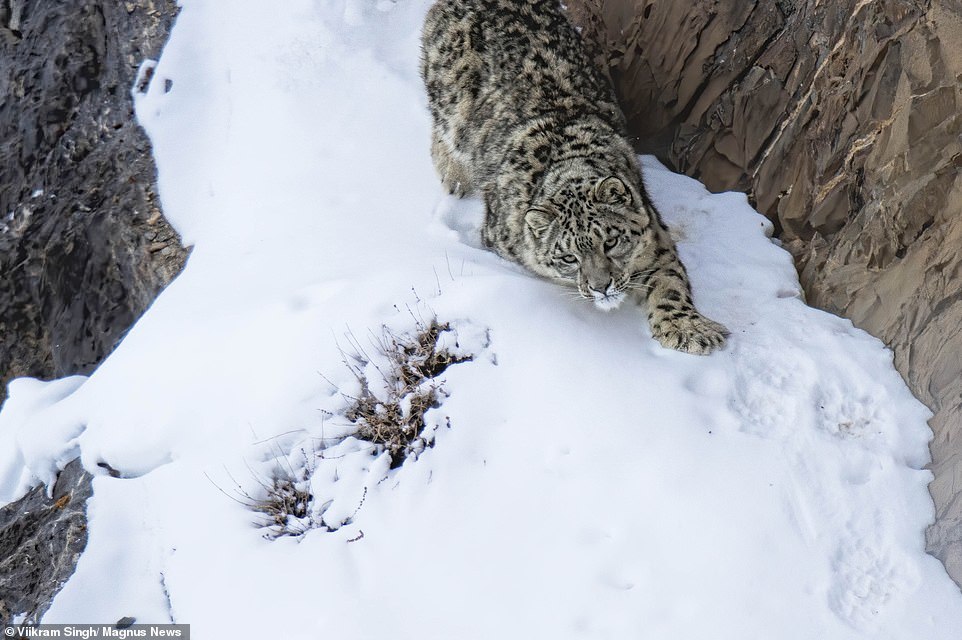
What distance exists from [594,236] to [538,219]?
0.45 metres

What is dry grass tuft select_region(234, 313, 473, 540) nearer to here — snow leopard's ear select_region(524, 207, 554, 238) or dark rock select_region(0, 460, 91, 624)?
snow leopard's ear select_region(524, 207, 554, 238)

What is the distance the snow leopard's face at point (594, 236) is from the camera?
5.47 metres

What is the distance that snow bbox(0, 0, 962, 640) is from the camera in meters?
4.20

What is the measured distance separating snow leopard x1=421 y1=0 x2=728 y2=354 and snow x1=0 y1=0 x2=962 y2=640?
0.73 ft

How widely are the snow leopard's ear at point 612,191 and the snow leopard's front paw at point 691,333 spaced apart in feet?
2.73

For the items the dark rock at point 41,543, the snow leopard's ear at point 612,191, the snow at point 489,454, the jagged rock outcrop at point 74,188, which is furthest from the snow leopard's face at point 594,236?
the jagged rock outcrop at point 74,188

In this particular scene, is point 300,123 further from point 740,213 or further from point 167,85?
point 740,213

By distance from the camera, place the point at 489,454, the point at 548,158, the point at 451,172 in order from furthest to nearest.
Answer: the point at 451,172
the point at 548,158
the point at 489,454

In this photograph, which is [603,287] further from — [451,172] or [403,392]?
[451,172]

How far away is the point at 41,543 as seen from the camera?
224 inches

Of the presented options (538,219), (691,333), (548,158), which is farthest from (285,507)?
(548,158)

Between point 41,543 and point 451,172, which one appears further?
point 451,172

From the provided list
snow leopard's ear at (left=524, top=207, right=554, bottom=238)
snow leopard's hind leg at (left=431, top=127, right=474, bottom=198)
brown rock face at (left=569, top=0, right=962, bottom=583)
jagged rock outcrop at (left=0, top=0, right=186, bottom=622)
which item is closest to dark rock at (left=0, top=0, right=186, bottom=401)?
jagged rock outcrop at (left=0, top=0, right=186, bottom=622)

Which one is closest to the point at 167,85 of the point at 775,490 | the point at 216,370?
the point at 216,370
